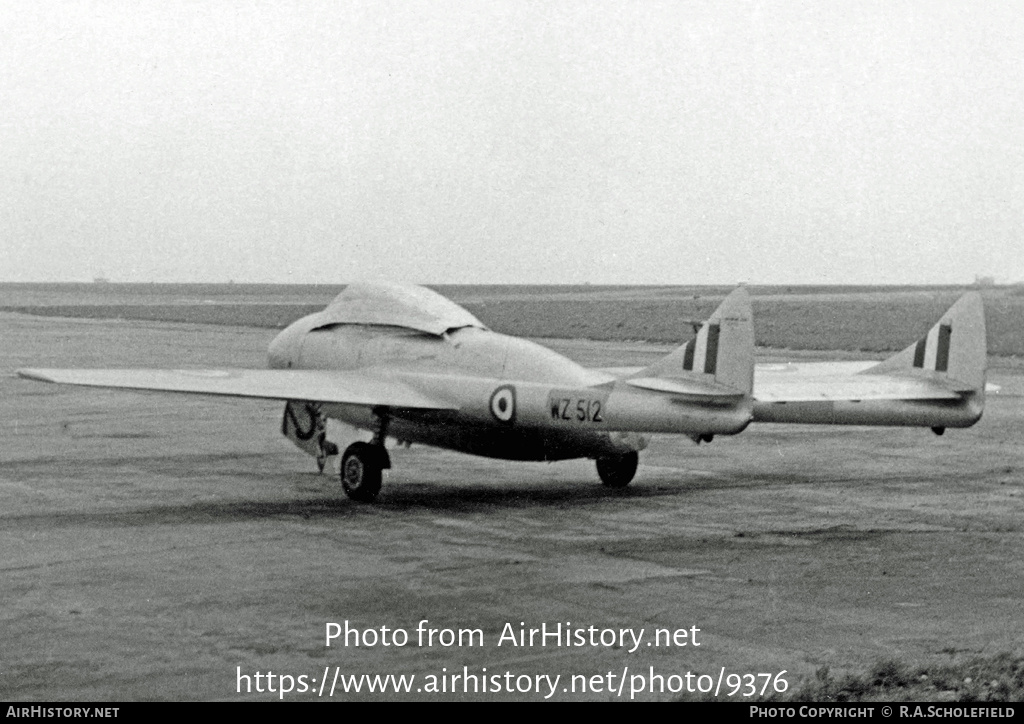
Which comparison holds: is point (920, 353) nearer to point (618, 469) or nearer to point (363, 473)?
point (618, 469)

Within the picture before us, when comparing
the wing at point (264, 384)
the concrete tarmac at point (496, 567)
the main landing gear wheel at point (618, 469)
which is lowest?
the concrete tarmac at point (496, 567)

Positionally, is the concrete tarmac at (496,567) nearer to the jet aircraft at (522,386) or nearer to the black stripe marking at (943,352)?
the jet aircraft at (522,386)

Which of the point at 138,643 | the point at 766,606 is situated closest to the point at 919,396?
the point at 766,606

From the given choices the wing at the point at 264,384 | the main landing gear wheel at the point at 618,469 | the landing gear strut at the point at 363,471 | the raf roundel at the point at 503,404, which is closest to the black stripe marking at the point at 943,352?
the main landing gear wheel at the point at 618,469

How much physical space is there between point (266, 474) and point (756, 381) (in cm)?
634

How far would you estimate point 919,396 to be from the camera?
56.3 ft

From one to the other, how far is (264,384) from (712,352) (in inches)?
201

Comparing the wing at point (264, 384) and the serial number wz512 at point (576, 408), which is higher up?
the wing at point (264, 384)

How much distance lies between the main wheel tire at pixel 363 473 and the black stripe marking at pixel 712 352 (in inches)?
154

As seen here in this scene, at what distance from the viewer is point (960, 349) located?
17359 mm

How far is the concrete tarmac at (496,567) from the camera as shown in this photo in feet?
28.8

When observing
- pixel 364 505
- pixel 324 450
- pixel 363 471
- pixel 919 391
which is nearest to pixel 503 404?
pixel 363 471

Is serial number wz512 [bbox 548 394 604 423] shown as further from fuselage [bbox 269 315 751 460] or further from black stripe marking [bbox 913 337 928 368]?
black stripe marking [bbox 913 337 928 368]

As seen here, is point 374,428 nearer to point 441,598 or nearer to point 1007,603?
point 441,598
